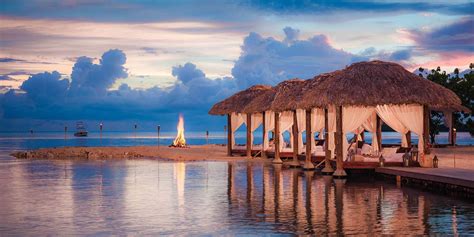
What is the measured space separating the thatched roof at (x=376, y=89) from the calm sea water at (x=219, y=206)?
2.47 m

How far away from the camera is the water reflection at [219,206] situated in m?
11.4

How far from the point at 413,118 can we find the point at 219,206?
921 cm

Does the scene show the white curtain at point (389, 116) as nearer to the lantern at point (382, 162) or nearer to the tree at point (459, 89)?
the lantern at point (382, 162)

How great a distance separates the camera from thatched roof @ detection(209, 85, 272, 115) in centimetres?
3350

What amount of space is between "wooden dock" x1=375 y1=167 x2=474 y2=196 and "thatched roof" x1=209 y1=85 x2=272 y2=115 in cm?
1334

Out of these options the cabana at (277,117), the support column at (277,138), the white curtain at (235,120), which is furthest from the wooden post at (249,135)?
the support column at (277,138)

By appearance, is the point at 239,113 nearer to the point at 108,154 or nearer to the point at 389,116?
the point at 108,154

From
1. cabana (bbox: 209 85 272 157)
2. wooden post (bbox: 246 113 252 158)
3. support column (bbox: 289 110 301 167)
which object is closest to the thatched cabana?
support column (bbox: 289 110 301 167)

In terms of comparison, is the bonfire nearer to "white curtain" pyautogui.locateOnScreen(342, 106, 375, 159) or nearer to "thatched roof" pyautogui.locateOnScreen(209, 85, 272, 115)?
"thatched roof" pyautogui.locateOnScreen(209, 85, 272, 115)

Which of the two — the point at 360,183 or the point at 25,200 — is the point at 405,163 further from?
the point at 25,200

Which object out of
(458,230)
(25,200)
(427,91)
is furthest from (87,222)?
(427,91)

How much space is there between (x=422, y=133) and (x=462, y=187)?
517cm

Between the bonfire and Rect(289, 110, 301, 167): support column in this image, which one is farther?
the bonfire

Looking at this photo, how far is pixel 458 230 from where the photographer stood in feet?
36.3
